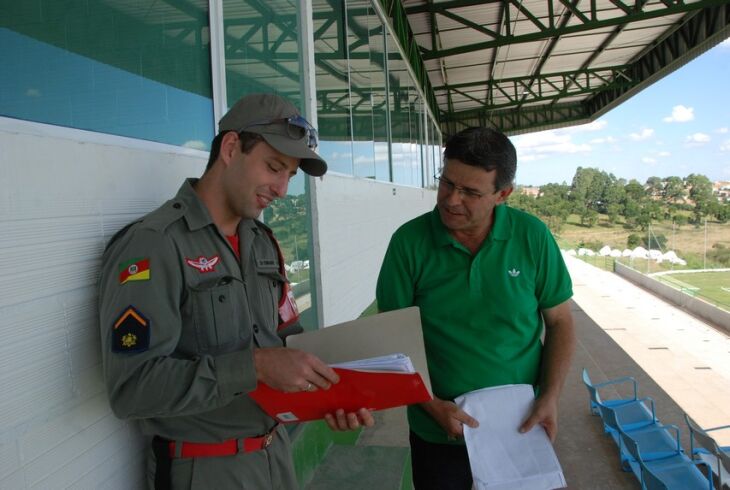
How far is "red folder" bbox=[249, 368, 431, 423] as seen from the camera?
116cm

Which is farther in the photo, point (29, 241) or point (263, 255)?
point (263, 255)

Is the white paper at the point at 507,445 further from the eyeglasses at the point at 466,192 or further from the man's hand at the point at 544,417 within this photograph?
the eyeglasses at the point at 466,192

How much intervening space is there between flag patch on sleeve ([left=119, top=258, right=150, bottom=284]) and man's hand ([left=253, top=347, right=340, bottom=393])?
271mm

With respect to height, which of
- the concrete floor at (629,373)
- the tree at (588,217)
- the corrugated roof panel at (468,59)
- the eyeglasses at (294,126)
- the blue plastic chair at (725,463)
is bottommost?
the concrete floor at (629,373)

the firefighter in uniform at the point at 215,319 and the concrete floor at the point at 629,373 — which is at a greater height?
the firefighter in uniform at the point at 215,319

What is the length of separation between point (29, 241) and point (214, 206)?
0.42 metres

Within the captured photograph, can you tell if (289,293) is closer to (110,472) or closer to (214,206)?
(214,206)

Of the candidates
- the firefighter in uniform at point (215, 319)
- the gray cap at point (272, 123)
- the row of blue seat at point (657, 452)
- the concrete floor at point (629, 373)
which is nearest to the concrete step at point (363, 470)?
the concrete floor at point (629, 373)

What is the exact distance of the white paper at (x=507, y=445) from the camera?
1.58 metres

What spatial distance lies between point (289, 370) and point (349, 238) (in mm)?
3102

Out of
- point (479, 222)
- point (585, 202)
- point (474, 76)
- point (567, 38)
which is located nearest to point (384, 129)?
point (479, 222)

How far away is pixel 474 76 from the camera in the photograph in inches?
623

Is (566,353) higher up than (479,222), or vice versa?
(479,222)

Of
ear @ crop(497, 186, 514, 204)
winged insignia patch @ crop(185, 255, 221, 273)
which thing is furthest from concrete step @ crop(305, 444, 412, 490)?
winged insignia patch @ crop(185, 255, 221, 273)
